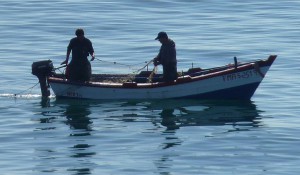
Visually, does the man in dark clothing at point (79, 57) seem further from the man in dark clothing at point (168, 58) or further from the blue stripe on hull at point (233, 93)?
the blue stripe on hull at point (233, 93)

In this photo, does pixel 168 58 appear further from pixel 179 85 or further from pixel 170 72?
pixel 179 85

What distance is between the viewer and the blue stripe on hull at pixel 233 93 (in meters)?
35.5

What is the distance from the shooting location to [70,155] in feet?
96.7

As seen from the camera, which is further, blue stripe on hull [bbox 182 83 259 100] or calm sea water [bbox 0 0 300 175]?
blue stripe on hull [bbox 182 83 259 100]

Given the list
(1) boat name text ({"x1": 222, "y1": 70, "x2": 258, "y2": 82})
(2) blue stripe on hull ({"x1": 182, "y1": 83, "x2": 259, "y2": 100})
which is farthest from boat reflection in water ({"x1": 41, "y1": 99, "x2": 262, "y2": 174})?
(1) boat name text ({"x1": 222, "y1": 70, "x2": 258, "y2": 82})

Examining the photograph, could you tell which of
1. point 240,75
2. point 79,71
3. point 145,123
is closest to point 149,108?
point 145,123

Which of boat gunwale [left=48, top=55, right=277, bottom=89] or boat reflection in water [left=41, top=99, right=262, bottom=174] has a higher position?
boat gunwale [left=48, top=55, right=277, bottom=89]

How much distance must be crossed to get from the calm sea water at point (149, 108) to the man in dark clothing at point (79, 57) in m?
0.79

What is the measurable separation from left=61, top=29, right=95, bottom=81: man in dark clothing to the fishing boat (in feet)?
0.67

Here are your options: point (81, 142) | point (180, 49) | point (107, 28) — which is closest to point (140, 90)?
point (81, 142)

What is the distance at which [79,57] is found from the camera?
116 ft

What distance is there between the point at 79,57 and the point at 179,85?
9.47 feet

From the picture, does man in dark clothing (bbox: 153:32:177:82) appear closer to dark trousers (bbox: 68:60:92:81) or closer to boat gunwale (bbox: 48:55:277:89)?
boat gunwale (bbox: 48:55:277:89)

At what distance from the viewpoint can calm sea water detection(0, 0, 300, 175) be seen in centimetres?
2897
